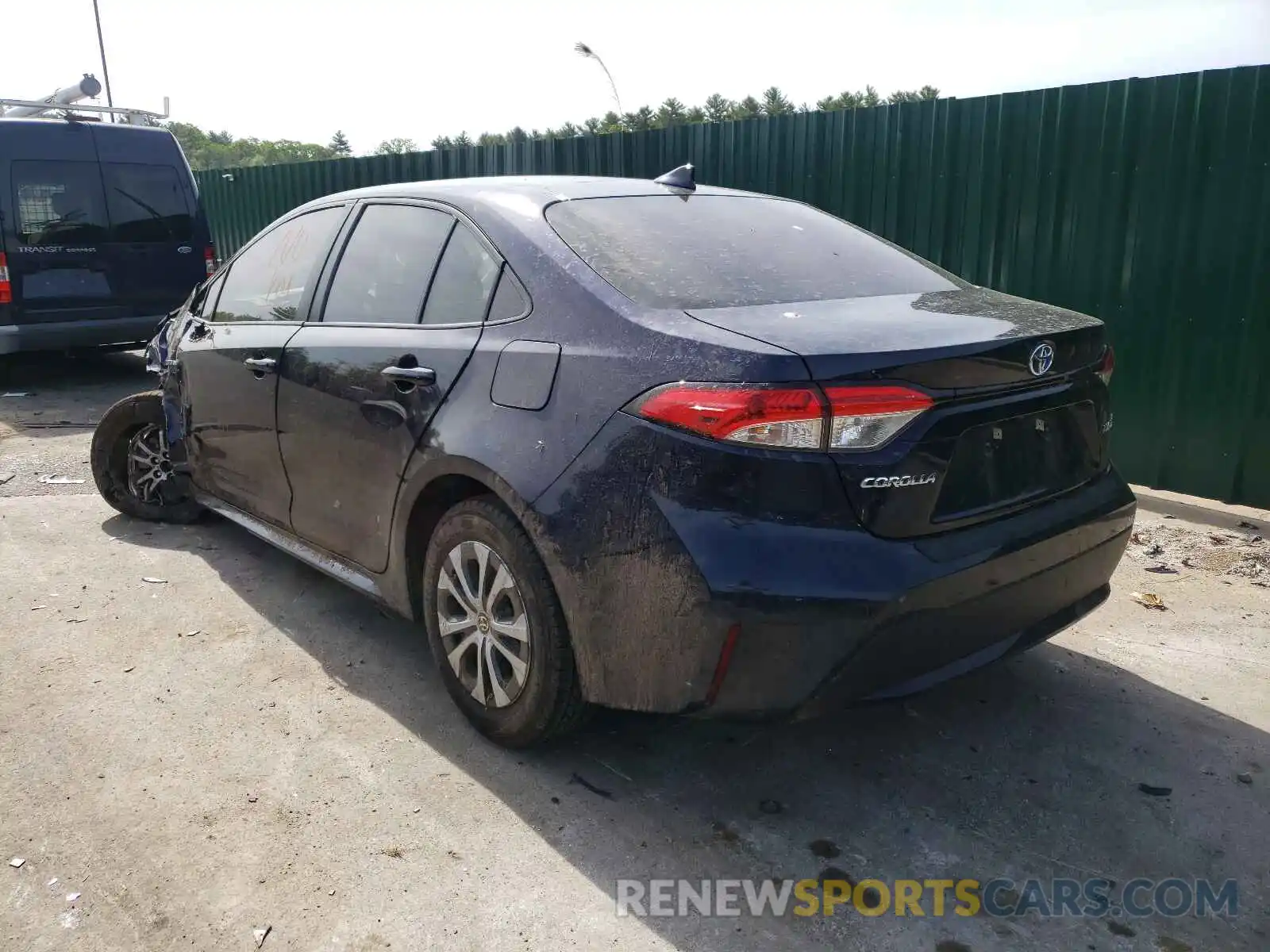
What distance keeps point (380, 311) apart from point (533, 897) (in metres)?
1.93

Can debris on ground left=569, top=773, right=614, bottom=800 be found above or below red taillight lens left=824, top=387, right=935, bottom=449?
below

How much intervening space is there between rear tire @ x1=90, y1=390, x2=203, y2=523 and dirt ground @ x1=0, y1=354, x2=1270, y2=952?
1198mm

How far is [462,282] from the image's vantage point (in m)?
3.13

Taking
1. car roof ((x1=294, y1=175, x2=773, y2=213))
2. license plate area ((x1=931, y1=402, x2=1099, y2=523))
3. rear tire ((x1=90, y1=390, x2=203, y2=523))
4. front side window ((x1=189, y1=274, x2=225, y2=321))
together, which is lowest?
rear tire ((x1=90, y1=390, x2=203, y2=523))

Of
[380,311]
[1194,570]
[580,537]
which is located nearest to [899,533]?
[580,537]

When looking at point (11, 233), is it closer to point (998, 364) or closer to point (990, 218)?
point (990, 218)

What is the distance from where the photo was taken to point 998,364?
2.53 metres

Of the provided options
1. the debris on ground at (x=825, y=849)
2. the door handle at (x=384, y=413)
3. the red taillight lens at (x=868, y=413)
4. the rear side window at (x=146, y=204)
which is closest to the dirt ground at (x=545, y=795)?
the debris on ground at (x=825, y=849)

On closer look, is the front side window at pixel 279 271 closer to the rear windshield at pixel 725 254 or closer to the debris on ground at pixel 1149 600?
the rear windshield at pixel 725 254

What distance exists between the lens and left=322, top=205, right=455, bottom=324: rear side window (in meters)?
3.30

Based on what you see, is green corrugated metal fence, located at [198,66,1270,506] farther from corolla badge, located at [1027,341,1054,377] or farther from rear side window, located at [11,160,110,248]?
rear side window, located at [11,160,110,248]

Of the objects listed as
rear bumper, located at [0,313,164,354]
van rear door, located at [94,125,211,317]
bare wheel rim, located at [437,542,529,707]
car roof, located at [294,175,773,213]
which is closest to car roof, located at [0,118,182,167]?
van rear door, located at [94,125,211,317]

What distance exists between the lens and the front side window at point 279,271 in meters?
3.87

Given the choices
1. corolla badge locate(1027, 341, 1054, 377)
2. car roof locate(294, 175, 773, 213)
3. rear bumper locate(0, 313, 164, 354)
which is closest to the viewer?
corolla badge locate(1027, 341, 1054, 377)
